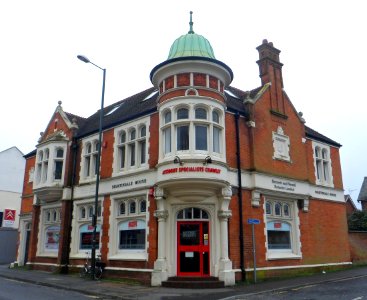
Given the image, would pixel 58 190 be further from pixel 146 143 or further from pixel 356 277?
pixel 356 277

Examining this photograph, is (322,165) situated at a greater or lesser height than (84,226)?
greater

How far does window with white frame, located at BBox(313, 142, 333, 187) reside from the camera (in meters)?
23.3

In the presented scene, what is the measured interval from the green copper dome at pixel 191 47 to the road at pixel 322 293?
1070cm

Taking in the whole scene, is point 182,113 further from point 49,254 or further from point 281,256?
point 49,254

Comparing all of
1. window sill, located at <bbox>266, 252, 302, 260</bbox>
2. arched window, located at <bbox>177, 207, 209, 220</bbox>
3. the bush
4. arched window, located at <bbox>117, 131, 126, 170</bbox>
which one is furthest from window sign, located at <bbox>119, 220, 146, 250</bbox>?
the bush

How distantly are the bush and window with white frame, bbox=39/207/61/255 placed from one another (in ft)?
76.8

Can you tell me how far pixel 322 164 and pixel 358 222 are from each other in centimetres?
1151

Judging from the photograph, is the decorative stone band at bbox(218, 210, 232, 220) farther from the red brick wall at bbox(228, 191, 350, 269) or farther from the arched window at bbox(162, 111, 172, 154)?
the arched window at bbox(162, 111, 172, 154)

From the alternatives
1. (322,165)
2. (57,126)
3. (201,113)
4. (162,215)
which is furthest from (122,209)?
(322,165)

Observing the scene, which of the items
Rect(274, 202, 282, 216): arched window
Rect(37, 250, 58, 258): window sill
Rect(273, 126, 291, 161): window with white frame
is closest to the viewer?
Rect(274, 202, 282, 216): arched window

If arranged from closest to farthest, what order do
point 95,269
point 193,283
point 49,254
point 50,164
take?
point 193,283
point 95,269
point 50,164
point 49,254

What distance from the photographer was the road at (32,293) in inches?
505

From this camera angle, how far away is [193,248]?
54.0 ft

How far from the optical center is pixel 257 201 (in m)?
18.4
